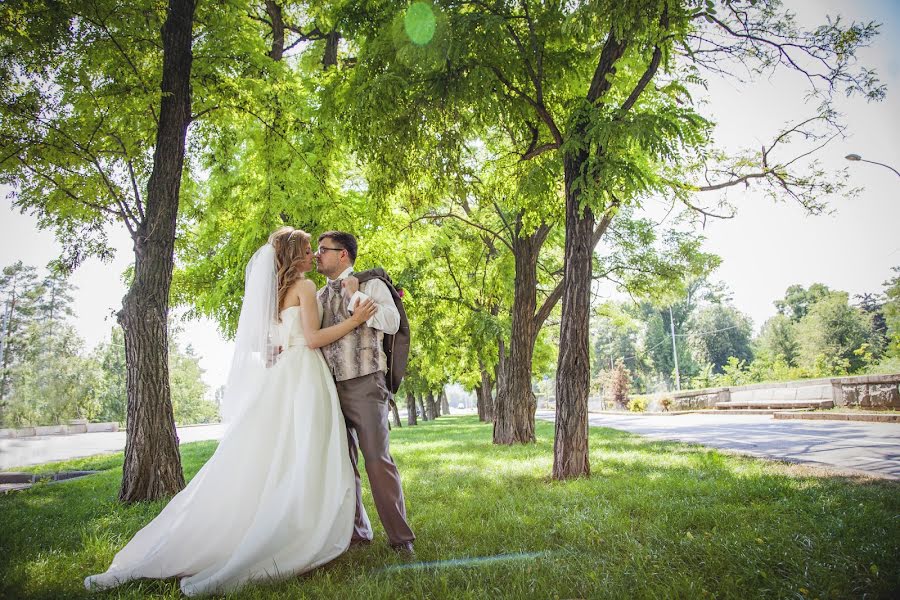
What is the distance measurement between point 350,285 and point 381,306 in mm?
310

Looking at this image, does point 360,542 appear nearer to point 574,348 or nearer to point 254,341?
point 254,341

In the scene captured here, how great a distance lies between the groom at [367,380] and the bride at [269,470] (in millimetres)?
145

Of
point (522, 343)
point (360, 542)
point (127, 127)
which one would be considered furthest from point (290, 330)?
point (522, 343)

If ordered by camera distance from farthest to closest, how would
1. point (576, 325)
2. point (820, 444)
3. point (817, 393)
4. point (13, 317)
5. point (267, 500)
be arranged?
point (13, 317), point (817, 393), point (820, 444), point (576, 325), point (267, 500)

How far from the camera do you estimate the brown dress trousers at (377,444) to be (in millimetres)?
3834

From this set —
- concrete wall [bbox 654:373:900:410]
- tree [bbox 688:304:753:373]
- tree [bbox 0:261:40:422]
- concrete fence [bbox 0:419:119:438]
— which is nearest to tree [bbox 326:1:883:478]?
concrete wall [bbox 654:373:900:410]

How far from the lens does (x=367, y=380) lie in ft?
13.2

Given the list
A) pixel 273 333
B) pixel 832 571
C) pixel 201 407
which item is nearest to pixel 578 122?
pixel 273 333

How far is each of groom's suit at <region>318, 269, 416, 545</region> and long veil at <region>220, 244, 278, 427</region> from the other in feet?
1.44

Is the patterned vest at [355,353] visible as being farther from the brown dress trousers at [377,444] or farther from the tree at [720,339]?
the tree at [720,339]

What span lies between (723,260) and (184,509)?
1510 centimetres

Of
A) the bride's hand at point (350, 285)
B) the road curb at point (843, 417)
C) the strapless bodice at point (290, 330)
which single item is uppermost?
A: the bride's hand at point (350, 285)

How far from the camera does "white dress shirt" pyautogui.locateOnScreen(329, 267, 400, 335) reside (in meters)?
3.91

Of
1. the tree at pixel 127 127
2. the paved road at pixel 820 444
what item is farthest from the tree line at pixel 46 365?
the tree at pixel 127 127
